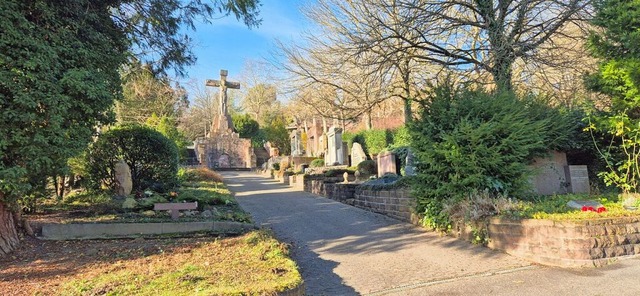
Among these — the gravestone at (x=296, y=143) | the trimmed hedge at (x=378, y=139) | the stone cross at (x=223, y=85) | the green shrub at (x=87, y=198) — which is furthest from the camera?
the gravestone at (x=296, y=143)

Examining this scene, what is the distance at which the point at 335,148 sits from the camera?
26469mm

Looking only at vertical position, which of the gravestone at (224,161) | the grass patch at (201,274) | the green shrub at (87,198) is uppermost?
the gravestone at (224,161)

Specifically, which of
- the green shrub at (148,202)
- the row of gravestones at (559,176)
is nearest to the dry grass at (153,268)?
the green shrub at (148,202)

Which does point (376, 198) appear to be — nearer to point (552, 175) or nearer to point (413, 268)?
point (552, 175)

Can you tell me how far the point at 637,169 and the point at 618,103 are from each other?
156 cm

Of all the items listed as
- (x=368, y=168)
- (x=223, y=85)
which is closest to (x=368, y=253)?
(x=368, y=168)

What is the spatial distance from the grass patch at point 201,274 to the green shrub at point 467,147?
334cm

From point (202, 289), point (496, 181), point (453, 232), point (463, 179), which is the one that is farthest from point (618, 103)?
point (202, 289)

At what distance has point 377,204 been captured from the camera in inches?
411

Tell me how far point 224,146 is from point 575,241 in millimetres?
39147

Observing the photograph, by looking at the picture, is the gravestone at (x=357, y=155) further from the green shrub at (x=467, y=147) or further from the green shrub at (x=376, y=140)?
the green shrub at (x=467, y=147)

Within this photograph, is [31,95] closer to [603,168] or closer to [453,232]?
[453,232]

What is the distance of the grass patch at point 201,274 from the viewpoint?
4.11m

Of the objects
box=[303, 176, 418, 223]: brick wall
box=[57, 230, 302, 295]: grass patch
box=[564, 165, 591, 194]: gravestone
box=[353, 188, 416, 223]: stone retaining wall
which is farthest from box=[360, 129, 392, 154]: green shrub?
box=[57, 230, 302, 295]: grass patch
